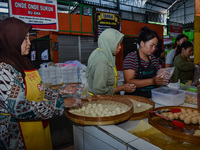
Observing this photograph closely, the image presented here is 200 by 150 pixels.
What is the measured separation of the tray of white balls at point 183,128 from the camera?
0.85m

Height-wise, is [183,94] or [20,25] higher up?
[20,25]

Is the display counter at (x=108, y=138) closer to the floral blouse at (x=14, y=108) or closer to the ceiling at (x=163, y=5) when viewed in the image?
the floral blouse at (x=14, y=108)

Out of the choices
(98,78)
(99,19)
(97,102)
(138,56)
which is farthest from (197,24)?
(99,19)

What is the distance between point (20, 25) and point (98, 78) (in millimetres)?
828

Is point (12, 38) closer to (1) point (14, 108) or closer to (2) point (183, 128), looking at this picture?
(1) point (14, 108)

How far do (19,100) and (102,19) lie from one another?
4281 millimetres

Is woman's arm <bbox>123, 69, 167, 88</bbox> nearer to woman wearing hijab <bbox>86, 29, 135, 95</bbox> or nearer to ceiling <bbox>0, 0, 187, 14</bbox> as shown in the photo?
woman wearing hijab <bbox>86, 29, 135, 95</bbox>

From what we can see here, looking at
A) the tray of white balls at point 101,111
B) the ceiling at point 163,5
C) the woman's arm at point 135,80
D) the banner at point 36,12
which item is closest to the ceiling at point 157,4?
the ceiling at point 163,5

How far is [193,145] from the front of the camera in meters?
0.86

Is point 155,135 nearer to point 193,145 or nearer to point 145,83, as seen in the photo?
point 193,145

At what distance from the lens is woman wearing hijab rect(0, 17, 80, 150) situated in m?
0.98

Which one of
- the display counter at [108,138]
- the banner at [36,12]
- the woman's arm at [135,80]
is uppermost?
the banner at [36,12]

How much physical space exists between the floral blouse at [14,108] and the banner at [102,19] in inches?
155

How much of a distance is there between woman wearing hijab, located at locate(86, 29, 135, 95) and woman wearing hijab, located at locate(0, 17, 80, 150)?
0.51m
